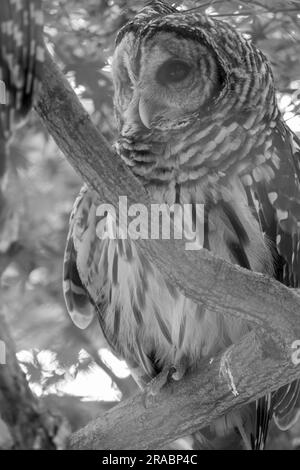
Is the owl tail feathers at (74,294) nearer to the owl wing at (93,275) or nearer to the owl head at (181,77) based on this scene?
the owl wing at (93,275)

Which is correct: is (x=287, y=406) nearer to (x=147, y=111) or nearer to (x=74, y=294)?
(x=74, y=294)

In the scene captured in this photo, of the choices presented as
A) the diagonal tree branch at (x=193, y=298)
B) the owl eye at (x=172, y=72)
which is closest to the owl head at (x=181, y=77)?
the owl eye at (x=172, y=72)

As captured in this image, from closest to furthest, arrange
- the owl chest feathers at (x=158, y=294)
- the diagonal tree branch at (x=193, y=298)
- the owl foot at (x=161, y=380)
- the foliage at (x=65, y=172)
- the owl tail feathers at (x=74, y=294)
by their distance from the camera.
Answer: the diagonal tree branch at (x=193, y=298)
the owl foot at (x=161, y=380)
the owl chest feathers at (x=158, y=294)
the foliage at (x=65, y=172)
the owl tail feathers at (x=74, y=294)

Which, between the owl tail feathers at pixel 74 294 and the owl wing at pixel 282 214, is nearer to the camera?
the owl wing at pixel 282 214

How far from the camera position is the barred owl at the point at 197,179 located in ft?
11.9

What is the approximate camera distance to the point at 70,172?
4.19 metres

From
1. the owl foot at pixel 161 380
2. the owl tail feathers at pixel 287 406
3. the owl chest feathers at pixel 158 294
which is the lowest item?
the owl tail feathers at pixel 287 406

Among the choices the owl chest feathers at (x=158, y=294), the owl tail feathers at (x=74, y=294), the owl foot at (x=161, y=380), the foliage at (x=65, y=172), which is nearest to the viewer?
the owl foot at (x=161, y=380)

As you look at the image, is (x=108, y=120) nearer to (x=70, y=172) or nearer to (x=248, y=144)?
(x=70, y=172)

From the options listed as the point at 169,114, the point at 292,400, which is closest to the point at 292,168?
the point at 169,114

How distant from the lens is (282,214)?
11.8ft

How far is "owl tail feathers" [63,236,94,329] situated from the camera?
3953mm

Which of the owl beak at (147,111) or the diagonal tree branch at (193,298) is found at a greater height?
the owl beak at (147,111)

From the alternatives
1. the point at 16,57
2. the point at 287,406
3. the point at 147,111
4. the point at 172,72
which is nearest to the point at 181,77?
the point at 172,72
